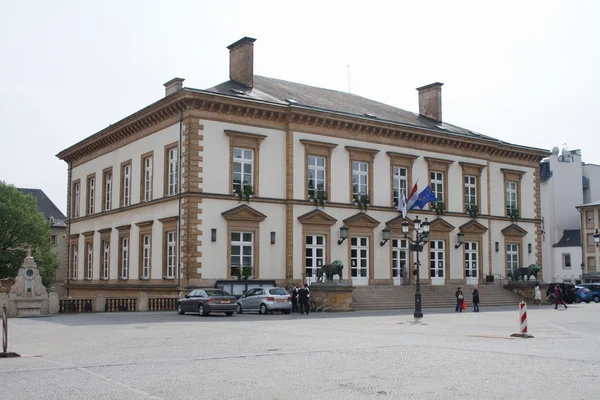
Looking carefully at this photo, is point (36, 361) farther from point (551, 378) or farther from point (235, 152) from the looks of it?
point (235, 152)

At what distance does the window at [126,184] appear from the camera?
4644 cm

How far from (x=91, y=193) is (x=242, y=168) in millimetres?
16676

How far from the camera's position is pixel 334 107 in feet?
152

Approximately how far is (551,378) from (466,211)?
38531mm

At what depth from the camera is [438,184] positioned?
163 ft

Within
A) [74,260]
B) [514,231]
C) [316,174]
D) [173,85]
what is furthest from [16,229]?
[514,231]

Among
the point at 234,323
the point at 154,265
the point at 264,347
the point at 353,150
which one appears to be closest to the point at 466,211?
the point at 353,150

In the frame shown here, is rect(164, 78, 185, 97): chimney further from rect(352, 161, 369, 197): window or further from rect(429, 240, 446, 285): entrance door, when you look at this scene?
rect(429, 240, 446, 285): entrance door

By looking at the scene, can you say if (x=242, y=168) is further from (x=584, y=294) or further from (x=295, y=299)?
(x=584, y=294)

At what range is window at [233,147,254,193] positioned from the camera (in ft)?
133

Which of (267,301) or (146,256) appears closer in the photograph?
(267,301)

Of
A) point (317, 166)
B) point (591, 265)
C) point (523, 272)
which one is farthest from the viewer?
point (591, 265)

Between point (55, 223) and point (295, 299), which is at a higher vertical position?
point (55, 223)

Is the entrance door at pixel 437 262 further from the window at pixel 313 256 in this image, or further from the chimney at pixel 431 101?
the chimney at pixel 431 101
